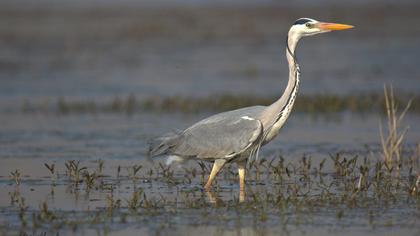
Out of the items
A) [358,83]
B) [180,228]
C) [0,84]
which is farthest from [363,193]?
[0,84]

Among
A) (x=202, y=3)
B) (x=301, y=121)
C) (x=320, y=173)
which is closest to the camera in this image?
(x=320, y=173)

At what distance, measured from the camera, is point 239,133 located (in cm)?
921

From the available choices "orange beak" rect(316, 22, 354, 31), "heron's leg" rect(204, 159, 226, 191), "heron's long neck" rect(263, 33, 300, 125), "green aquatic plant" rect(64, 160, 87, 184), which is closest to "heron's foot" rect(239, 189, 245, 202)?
"heron's leg" rect(204, 159, 226, 191)

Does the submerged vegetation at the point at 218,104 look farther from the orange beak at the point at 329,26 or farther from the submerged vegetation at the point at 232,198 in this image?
the orange beak at the point at 329,26

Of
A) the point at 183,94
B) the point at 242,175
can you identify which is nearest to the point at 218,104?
the point at 183,94

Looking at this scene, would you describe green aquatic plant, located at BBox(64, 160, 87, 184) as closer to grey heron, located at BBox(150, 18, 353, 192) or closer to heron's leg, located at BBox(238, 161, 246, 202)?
grey heron, located at BBox(150, 18, 353, 192)

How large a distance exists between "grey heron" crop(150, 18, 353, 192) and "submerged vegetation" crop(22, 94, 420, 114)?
5.70 meters

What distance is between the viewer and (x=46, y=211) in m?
7.86

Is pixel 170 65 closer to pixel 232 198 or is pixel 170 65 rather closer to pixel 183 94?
pixel 183 94

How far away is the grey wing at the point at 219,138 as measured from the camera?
917 cm

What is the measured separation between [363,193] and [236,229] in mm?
1790

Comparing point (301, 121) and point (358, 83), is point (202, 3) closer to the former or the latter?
point (358, 83)

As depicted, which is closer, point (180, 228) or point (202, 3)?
point (180, 228)

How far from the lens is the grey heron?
9180 mm
